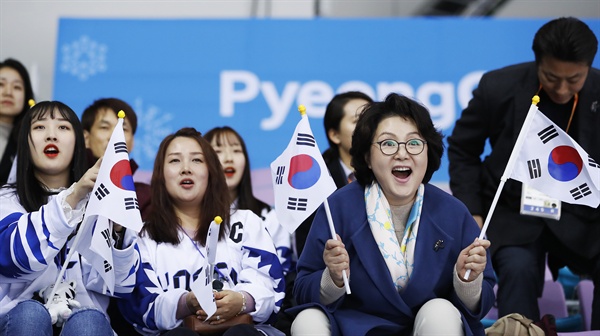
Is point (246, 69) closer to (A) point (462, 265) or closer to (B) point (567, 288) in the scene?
(B) point (567, 288)

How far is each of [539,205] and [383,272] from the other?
44.5 inches

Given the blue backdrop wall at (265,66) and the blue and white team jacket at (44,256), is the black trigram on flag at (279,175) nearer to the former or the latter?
the blue and white team jacket at (44,256)

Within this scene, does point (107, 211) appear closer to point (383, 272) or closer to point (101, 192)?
point (101, 192)

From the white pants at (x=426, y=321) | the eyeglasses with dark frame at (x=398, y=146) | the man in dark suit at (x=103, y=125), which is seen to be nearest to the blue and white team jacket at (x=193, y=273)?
the white pants at (x=426, y=321)

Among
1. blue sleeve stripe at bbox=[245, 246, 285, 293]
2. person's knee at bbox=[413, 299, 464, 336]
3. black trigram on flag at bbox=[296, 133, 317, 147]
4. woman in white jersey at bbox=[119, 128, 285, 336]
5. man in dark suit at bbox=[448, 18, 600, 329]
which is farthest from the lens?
man in dark suit at bbox=[448, 18, 600, 329]

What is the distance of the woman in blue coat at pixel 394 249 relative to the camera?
9.34 ft

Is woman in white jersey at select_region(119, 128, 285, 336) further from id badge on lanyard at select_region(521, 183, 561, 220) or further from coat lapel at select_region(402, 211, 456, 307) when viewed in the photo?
id badge on lanyard at select_region(521, 183, 561, 220)

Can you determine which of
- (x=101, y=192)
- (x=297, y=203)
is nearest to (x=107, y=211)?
(x=101, y=192)

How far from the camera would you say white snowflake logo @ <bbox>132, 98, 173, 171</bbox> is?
19.2 ft

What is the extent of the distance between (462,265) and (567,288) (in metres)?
2.77

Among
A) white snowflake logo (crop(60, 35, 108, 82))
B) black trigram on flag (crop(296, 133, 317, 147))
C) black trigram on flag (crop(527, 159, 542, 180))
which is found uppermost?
white snowflake logo (crop(60, 35, 108, 82))

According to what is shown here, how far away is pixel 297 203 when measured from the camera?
2.97m

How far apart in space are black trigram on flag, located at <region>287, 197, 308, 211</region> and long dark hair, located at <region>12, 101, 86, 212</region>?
886 millimetres

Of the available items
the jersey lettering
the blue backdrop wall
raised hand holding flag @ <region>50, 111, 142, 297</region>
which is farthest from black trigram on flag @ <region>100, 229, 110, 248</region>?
the blue backdrop wall
